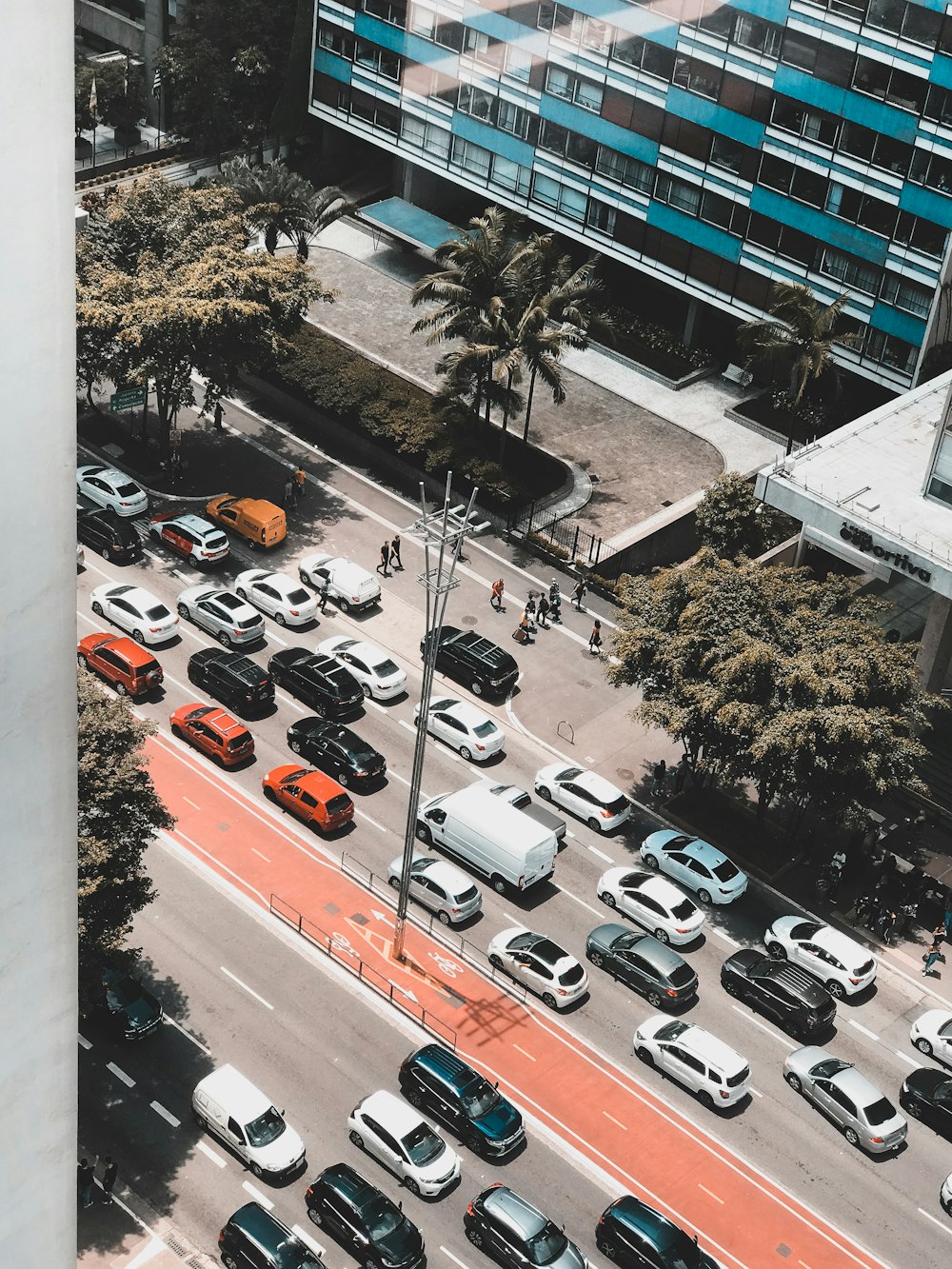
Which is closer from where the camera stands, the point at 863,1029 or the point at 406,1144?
the point at 406,1144

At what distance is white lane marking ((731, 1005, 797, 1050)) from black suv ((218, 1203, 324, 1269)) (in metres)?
17.1

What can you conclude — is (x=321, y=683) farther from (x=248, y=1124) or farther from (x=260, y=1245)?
(x=260, y=1245)

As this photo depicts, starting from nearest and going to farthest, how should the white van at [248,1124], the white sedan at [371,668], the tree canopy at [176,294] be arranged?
the white van at [248,1124]
the white sedan at [371,668]
the tree canopy at [176,294]

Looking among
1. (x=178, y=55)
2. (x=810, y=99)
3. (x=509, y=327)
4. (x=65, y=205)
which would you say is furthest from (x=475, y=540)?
(x=65, y=205)

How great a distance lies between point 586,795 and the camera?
189 feet

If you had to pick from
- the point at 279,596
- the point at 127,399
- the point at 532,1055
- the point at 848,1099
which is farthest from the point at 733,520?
the point at 127,399

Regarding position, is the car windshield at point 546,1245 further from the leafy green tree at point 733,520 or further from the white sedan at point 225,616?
the leafy green tree at point 733,520

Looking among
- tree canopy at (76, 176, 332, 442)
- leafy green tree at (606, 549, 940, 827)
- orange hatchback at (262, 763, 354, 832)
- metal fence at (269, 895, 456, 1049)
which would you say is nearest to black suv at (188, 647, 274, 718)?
orange hatchback at (262, 763, 354, 832)

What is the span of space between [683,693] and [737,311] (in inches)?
1416

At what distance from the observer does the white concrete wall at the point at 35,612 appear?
4.09 meters

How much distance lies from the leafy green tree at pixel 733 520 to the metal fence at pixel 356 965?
79.5ft

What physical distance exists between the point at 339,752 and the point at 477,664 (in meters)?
7.76

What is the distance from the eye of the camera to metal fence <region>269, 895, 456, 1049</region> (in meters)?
49.0

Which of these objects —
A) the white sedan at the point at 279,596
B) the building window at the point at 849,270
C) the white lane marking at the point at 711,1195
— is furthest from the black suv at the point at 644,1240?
the building window at the point at 849,270
